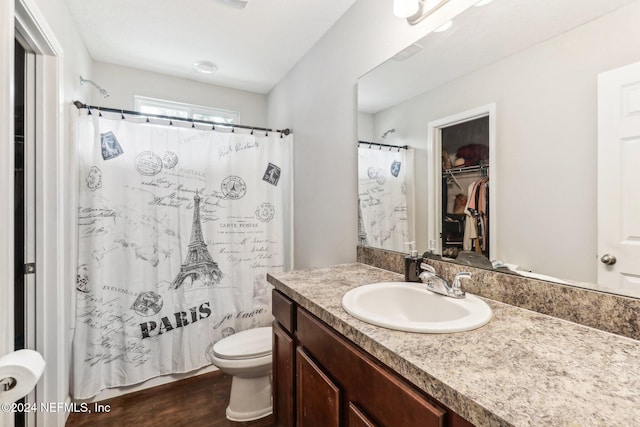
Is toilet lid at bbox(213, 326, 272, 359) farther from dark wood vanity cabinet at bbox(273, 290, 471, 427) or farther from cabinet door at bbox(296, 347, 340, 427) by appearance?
cabinet door at bbox(296, 347, 340, 427)

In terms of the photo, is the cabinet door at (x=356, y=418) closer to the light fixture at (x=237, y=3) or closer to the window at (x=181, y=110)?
the light fixture at (x=237, y=3)

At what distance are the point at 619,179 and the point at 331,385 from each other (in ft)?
3.29

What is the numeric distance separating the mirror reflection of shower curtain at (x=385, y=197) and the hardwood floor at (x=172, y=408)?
127cm

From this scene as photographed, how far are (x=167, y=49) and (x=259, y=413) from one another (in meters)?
2.58

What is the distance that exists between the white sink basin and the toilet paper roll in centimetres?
93

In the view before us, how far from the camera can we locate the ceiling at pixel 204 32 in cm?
171

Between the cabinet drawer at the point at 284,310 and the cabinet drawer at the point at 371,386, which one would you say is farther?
the cabinet drawer at the point at 284,310

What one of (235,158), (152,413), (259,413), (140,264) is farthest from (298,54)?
(152,413)

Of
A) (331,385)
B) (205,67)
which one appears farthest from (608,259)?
(205,67)

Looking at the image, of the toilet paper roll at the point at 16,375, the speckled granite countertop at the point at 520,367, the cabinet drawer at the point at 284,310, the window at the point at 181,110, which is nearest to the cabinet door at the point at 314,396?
the cabinet drawer at the point at 284,310

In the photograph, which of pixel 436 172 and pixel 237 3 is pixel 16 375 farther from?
pixel 237 3

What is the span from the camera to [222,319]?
218 centimetres

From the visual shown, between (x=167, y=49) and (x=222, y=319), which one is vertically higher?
(x=167, y=49)

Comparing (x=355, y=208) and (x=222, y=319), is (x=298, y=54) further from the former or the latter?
(x=222, y=319)
